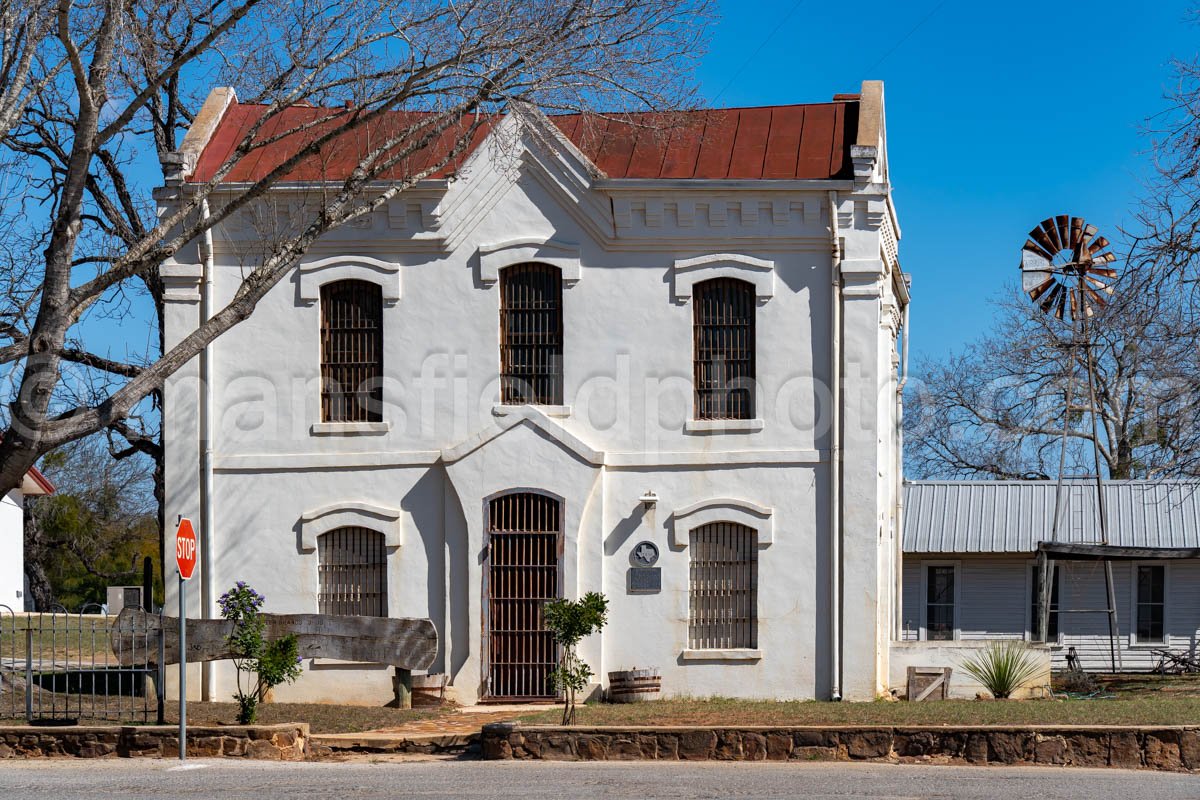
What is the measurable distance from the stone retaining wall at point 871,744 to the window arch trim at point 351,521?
193 inches

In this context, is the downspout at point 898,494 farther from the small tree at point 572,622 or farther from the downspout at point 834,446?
the small tree at point 572,622

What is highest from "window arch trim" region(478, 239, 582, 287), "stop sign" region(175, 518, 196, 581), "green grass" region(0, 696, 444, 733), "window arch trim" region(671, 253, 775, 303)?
"window arch trim" region(478, 239, 582, 287)

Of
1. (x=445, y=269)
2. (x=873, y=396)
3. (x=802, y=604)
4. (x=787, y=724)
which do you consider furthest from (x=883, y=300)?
(x=787, y=724)

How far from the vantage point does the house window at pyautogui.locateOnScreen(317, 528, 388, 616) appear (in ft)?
65.3

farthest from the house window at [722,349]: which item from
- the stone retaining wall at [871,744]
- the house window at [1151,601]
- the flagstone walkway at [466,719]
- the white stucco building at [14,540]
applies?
the white stucco building at [14,540]

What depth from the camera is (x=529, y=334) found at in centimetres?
1995

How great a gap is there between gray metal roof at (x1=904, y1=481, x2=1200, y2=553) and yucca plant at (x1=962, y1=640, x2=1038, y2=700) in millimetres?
10146

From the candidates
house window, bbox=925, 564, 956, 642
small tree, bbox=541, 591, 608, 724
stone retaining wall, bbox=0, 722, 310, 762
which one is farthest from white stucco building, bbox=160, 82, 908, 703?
house window, bbox=925, 564, 956, 642

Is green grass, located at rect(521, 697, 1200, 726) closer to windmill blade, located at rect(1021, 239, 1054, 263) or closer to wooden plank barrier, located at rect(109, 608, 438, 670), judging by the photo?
wooden plank barrier, located at rect(109, 608, 438, 670)

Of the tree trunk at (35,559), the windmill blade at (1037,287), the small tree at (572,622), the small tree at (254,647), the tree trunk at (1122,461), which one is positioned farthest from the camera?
the tree trunk at (35,559)

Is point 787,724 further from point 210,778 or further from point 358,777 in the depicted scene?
point 210,778

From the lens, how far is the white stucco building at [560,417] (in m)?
19.4

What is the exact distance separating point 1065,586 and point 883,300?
12088 millimetres

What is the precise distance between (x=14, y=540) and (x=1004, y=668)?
3418 cm
